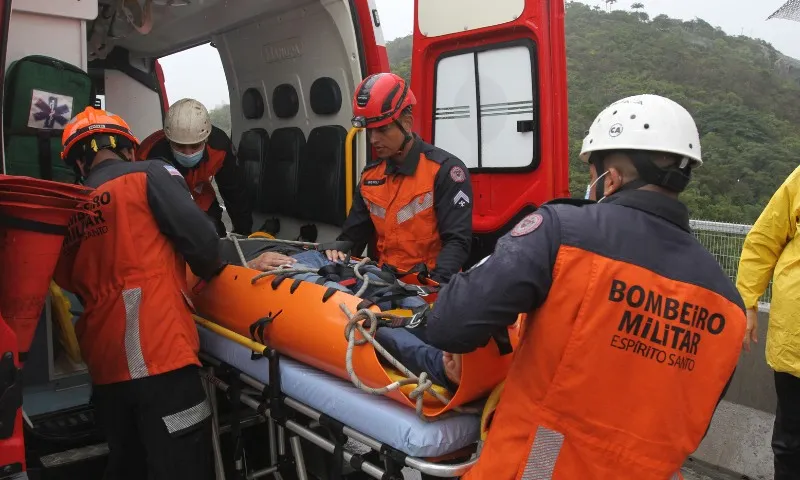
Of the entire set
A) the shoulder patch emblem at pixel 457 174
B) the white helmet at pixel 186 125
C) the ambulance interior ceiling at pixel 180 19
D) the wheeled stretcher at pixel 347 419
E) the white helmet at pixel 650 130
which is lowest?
→ the wheeled stretcher at pixel 347 419

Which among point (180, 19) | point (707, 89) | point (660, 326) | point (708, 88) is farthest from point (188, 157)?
point (708, 88)

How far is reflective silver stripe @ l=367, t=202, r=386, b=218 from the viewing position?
3.26 meters

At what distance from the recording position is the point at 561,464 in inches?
58.0

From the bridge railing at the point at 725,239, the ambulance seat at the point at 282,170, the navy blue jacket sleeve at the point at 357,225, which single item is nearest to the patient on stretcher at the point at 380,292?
the navy blue jacket sleeve at the point at 357,225

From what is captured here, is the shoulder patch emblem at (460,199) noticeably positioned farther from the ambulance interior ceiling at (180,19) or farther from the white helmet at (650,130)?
the ambulance interior ceiling at (180,19)

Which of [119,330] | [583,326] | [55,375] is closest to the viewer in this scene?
[583,326]

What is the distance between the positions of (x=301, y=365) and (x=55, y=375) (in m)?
1.23

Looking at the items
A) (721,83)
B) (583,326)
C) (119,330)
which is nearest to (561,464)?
(583,326)

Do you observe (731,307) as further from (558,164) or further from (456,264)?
(558,164)

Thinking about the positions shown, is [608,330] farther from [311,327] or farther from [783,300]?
[783,300]

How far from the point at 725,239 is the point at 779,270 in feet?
5.51

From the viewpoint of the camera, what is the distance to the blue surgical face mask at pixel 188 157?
344 centimetres

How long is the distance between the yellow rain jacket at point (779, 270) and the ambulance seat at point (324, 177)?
227 cm

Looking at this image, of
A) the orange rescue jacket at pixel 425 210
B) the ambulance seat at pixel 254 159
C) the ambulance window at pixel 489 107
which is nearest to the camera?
the orange rescue jacket at pixel 425 210
